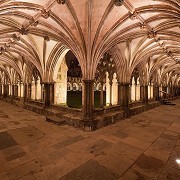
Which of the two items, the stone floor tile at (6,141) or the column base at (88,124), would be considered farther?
the column base at (88,124)

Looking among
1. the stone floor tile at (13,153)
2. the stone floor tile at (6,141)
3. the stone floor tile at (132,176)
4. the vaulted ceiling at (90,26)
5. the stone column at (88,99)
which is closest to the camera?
the stone floor tile at (132,176)

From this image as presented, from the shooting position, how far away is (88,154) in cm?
386

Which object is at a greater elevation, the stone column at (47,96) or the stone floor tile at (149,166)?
the stone column at (47,96)

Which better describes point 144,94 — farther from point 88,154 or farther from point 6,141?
point 6,141

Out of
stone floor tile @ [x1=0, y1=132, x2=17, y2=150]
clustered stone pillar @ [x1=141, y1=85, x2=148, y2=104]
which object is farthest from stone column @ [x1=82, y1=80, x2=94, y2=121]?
clustered stone pillar @ [x1=141, y1=85, x2=148, y2=104]

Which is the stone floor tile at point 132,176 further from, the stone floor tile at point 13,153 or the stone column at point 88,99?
the stone column at point 88,99

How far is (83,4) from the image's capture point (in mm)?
5070

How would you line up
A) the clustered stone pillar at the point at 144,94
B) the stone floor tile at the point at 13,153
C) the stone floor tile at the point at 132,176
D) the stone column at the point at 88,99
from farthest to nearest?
the clustered stone pillar at the point at 144,94, the stone column at the point at 88,99, the stone floor tile at the point at 13,153, the stone floor tile at the point at 132,176

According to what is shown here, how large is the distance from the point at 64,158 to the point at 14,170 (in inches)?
46.3

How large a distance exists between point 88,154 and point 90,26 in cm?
515

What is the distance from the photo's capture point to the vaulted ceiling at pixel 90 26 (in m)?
4.87

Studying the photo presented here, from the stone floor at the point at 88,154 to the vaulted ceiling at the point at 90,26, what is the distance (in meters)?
3.18

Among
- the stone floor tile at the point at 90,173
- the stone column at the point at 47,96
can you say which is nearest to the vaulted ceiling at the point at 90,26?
the stone column at the point at 47,96

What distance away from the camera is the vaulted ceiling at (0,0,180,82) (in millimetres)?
4871
